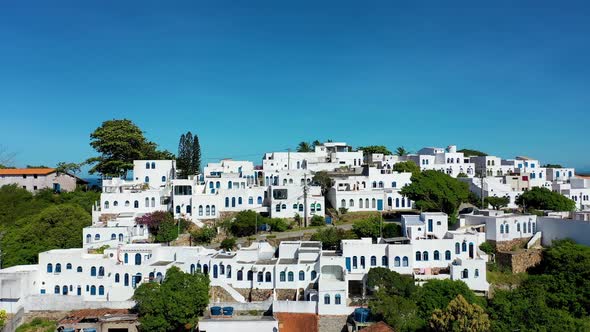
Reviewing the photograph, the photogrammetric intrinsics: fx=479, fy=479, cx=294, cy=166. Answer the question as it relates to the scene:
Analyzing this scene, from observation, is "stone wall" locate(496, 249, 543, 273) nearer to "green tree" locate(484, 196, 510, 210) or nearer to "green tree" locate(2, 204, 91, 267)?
"green tree" locate(484, 196, 510, 210)

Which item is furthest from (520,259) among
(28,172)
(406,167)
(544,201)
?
(28,172)

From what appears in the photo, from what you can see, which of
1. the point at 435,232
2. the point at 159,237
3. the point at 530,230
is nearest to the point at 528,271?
the point at 530,230

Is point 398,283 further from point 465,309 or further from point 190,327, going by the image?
point 190,327

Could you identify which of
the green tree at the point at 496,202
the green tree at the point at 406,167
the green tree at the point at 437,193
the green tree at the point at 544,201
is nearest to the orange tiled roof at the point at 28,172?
the green tree at the point at 437,193

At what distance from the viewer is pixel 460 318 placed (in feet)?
75.6

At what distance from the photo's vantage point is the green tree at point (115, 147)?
4812 cm

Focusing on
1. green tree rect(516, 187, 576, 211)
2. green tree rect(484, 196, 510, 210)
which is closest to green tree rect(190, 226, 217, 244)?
green tree rect(484, 196, 510, 210)

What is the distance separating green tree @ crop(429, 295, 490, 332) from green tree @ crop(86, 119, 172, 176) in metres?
34.0

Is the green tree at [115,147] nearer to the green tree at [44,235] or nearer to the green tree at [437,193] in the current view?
the green tree at [44,235]

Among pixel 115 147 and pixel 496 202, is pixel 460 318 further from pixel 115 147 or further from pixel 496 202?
pixel 115 147

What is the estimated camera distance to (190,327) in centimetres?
2673

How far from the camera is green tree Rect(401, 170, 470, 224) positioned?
1468 inches

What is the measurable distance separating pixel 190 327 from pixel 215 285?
3.26m

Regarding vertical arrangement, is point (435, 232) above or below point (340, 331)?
above
